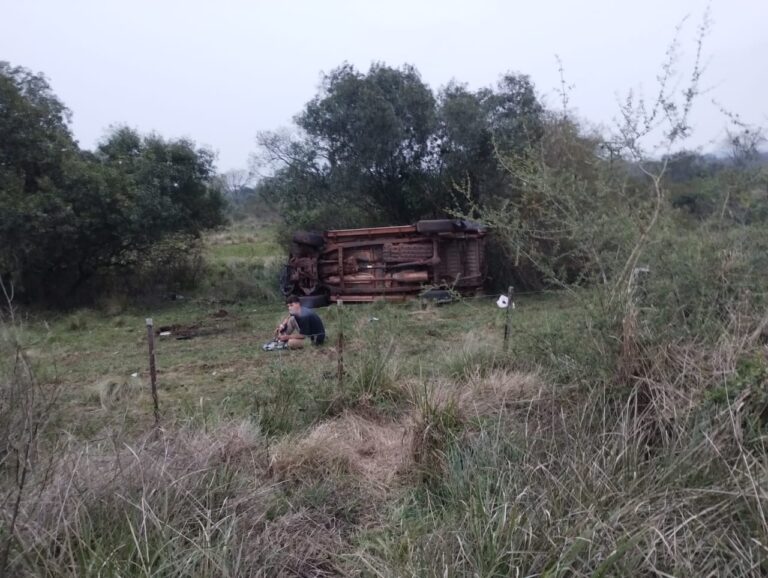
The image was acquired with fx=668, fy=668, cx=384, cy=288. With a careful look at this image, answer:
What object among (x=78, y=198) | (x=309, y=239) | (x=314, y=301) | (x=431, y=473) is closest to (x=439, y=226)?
(x=309, y=239)

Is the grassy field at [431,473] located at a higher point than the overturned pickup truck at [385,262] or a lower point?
lower

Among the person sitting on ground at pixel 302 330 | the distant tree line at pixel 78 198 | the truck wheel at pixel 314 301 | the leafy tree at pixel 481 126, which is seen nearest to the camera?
the person sitting on ground at pixel 302 330

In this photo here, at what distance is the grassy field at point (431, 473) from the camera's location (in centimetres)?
281

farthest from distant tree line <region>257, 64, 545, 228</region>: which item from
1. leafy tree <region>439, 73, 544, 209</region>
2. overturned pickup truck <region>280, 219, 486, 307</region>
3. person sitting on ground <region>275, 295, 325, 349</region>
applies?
person sitting on ground <region>275, 295, 325, 349</region>

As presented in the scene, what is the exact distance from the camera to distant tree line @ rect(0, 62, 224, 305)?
15.0 m

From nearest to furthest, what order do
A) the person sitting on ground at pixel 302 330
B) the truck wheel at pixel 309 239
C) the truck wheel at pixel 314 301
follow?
1. the person sitting on ground at pixel 302 330
2. the truck wheel at pixel 314 301
3. the truck wheel at pixel 309 239

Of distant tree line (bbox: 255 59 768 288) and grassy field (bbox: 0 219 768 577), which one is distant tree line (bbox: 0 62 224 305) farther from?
grassy field (bbox: 0 219 768 577)

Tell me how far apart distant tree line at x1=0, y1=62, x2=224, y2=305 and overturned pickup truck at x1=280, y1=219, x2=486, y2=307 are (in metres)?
3.69

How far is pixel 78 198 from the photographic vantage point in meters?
15.8

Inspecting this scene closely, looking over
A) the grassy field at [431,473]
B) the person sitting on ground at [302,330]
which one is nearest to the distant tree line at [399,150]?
the person sitting on ground at [302,330]

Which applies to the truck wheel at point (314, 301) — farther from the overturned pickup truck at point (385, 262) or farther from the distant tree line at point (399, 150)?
the distant tree line at point (399, 150)

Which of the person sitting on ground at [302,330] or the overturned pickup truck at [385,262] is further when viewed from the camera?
the overturned pickup truck at [385,262]

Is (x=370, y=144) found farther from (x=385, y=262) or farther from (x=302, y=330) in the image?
(x=302, y=330)

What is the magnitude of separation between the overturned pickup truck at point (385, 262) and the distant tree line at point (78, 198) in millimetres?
3687
